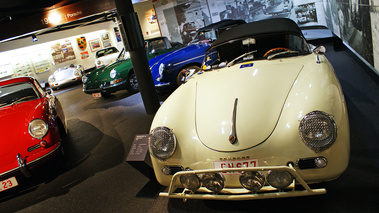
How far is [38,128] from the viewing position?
11.1 ft

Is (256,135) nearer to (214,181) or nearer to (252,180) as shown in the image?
(252,180)

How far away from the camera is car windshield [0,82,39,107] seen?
4191 millimetres

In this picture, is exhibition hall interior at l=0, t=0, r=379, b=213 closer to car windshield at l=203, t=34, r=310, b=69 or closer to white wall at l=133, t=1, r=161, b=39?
car windshield at l=203, t=34, r=310, b=69

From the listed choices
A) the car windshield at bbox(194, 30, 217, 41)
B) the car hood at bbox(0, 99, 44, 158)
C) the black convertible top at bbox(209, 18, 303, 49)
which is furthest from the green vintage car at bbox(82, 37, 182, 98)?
the black convertible top at bbox(209, 18, 303, 49)

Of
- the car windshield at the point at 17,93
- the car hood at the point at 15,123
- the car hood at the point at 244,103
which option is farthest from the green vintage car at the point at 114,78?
the car hood at the point at 244,103

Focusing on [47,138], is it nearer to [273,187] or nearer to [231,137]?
[231,137]

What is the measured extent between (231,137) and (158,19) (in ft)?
35.3

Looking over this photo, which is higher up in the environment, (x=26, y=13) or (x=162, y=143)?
(x=26, y=13)

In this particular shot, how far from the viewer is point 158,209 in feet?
7.88

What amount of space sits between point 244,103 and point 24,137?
2.80 m

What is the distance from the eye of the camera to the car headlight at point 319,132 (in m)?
1.73

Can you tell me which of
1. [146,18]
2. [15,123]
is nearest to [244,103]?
[15,123]

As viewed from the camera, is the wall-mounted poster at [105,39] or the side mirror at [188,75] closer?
the side mirror at [188,75]

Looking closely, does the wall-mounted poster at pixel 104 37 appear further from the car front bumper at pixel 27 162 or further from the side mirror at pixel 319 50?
the side mirror at pixel 319 50
